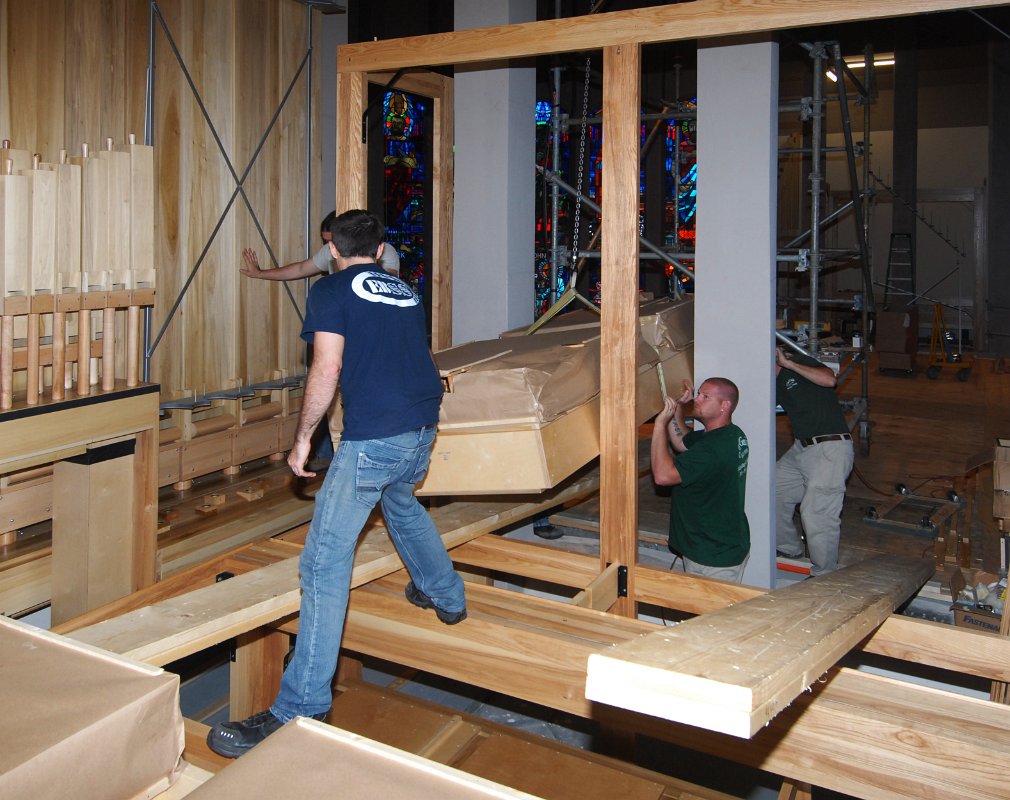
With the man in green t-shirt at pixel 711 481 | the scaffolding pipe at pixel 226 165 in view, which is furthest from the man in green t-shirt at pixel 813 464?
the scaffolding pipe at pixel 226 165

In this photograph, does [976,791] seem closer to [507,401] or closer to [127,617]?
[507,401]

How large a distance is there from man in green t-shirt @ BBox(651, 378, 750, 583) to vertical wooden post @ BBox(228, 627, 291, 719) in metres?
1.98

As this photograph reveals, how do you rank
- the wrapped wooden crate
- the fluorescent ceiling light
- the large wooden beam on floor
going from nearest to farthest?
1. the large wooden beam on floor
2. the wrapped wooden crate
3. the fluorescent ceiling light

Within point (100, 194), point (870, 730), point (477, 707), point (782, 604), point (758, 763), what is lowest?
point (477, 707)

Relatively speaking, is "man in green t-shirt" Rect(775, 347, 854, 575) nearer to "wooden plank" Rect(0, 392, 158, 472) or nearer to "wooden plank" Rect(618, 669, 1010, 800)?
"wooden plank" Rect(618, 669, 1010, 800)

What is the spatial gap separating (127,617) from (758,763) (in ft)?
6.67

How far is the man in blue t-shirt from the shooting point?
3.10m

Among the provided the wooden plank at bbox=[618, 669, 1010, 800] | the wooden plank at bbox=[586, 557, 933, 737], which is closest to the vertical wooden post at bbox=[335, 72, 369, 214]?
the wooden plank at bbox=[586, 557, 933, 737]

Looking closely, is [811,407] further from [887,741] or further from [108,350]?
[108,350]

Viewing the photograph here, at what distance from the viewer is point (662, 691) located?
1.66m

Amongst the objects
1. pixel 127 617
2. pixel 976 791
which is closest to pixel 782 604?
pixel 976 791

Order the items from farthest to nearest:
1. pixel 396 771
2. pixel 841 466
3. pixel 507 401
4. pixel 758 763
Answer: pixel 841 466, pixel 507 401, pixel 758 763, pixel 396 771

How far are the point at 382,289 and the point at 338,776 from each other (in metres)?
2.17

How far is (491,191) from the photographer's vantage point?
5633mm
